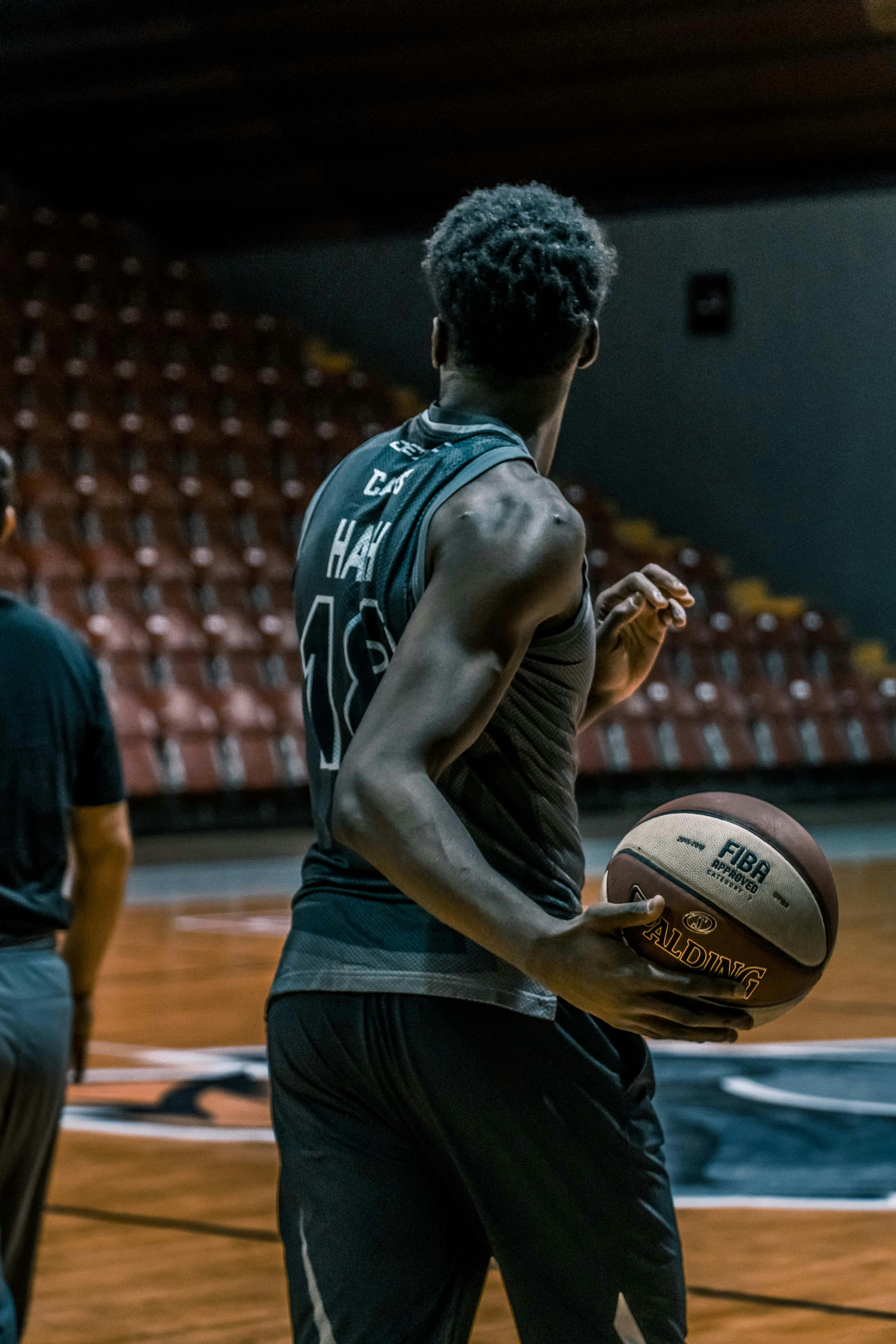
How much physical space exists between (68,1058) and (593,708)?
3.50 ft

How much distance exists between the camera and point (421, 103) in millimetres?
12742

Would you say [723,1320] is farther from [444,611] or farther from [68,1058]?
[444,611]

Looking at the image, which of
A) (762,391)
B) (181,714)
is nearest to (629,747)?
(181,714)

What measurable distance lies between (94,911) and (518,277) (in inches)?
56.9

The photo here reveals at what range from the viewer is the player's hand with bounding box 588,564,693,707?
197 centimetres

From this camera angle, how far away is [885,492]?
13.4 m

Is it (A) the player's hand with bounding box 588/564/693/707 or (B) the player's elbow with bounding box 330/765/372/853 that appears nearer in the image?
(B) the player's elbow with bounding box 330/765/372/853

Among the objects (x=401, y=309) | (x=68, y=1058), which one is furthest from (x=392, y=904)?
(x=401, y=309)

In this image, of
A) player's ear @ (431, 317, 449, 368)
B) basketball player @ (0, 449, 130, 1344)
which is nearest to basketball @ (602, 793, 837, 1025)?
player's ear @ (431, 317, 449, 368)

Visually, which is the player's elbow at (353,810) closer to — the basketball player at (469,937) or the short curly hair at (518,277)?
the basketball player at (469,937)

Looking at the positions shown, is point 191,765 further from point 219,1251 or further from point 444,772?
point 444,772

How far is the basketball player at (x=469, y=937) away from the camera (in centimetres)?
148

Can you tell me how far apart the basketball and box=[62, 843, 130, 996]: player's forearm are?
1.20m

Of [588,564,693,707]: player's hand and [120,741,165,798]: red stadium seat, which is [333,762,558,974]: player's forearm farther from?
[120,741,165,798]: red stadium seat
